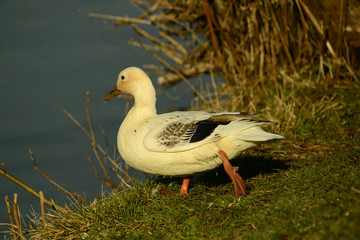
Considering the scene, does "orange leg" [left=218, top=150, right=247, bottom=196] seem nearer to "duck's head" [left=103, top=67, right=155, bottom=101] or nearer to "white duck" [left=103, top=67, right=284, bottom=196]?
"white duck" [left=103, top=67, right=284, bottom=196]

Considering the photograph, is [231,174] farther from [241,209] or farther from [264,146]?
[264,146]

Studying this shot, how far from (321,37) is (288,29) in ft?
1.97

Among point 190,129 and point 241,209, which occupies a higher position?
point 190,129

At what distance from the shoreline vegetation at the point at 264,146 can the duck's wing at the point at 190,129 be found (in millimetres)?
649

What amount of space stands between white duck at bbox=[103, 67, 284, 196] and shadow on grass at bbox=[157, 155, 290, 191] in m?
0.65

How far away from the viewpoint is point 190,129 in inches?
182

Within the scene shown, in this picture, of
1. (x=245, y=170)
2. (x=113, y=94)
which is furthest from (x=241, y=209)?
(x=113, y=94)

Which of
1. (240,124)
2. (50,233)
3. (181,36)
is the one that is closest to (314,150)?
(240,124)

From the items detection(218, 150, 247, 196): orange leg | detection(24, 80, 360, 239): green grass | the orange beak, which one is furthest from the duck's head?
detection(218, 150, 247, 196): orange leg

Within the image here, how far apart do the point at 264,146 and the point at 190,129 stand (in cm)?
211

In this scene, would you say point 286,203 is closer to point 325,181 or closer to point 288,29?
point 325,181

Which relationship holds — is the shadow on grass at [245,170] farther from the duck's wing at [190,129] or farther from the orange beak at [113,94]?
the orange beak at [113,94]

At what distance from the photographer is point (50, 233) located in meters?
4.62

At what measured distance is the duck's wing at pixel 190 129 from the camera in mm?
4488
